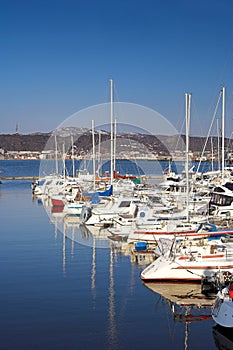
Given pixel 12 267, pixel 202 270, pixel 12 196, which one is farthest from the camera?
pixel 12 196

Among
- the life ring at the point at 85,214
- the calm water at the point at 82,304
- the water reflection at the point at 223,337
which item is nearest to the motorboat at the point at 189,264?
the calm water at the point at 82,304

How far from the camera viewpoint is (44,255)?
17594mm

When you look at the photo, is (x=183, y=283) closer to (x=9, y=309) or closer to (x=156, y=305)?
(x=156, y=305)

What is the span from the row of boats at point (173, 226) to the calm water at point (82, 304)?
2.51ft

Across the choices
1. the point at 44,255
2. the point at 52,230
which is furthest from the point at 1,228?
the point at 44,255

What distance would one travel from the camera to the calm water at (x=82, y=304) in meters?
10.1

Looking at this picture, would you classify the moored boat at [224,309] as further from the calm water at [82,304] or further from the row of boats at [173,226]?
the calm water at [82,304]

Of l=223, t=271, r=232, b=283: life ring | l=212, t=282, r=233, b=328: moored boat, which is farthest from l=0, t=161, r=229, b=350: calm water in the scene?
l=223, t=271, r=232, b=283: life ring

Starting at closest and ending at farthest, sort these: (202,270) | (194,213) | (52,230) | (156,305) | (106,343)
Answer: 1. (106,343)
2. (156,305)
3. (202,270)
4. (194,213)
5. (52,230)

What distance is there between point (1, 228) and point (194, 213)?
824 centimetres

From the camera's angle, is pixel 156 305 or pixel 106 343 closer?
pixel 106 343

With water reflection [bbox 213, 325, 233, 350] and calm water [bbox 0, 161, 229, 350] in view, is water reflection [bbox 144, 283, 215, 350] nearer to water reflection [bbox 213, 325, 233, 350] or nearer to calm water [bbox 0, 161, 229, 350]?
calm water [bbox 0, 161, 229, 350]

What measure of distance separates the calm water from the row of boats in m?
0.77

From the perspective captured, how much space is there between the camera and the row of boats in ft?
44.3
